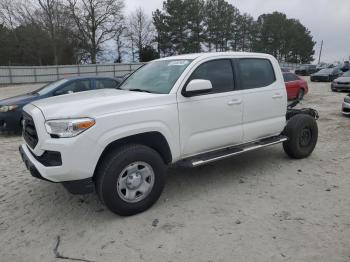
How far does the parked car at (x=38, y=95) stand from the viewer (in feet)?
27.3

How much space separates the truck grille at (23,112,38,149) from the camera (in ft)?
12.8

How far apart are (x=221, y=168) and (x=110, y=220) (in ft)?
7.79

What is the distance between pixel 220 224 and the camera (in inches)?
152

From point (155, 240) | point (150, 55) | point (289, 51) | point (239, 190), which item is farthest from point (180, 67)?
point (289, 51)

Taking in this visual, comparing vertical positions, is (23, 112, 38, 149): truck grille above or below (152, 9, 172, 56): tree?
below

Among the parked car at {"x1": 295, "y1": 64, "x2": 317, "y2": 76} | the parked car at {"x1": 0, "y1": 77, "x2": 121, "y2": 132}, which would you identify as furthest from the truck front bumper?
the parked car at {"x1": 295, "y1": 64, "x2": 317, "y2": 76}

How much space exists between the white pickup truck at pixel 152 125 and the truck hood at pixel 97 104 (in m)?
0.01

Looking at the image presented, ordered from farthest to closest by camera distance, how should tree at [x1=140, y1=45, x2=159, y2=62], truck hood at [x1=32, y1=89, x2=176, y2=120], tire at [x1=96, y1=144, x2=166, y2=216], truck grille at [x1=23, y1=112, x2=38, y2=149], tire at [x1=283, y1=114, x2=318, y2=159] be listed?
tree at [x1=140, y1=45, x2=159, y2=62] < tire at [x1=283, y1=114, x2=318, y2=159] < truck grille at [x1=23, y1=112, x2=38, y2=149] < tire at [x1=96, y1=144, x2=166, y2=216] < truck hood at [x1=32, y1=89, x2=176, y2=120]

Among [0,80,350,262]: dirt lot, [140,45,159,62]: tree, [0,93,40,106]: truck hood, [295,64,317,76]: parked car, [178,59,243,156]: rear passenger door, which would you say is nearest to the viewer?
[0,80,350,262]: dirt lot

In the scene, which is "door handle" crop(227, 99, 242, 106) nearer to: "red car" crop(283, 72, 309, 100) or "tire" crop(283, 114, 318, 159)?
"tire" crop(283, 114, 318, 159)

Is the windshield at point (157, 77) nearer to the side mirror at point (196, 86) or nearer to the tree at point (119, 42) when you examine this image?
the side mirror at point (196, 86)

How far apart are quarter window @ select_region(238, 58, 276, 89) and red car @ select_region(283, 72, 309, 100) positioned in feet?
34.8

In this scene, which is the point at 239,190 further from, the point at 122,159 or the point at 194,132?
the point at 122,159

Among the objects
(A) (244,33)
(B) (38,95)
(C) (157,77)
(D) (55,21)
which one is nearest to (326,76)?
Result: (B) (38,95)
